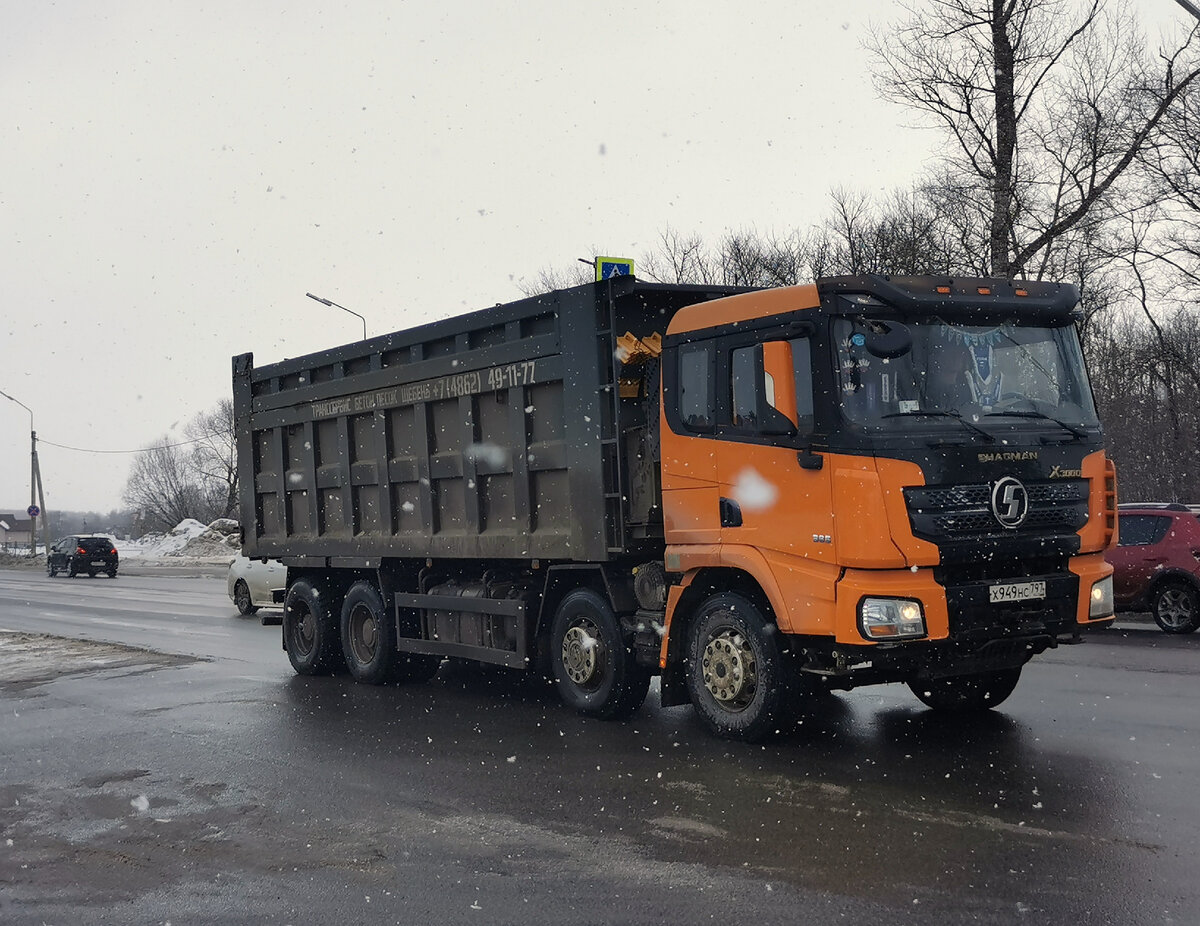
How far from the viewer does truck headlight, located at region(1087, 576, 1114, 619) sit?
7.68 metres

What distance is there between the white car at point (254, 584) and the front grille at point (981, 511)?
16436mm

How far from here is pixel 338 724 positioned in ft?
31.7

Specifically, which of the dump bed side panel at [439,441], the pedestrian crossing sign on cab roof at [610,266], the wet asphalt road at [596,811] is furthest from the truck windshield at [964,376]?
the pedestrian crossing sign on cab roof at [610,266]

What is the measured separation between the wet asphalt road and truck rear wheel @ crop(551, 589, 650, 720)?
216mm

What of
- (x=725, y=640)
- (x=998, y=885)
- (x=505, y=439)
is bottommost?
(x=998, y=885)

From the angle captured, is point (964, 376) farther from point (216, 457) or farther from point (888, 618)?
point (216, 457)

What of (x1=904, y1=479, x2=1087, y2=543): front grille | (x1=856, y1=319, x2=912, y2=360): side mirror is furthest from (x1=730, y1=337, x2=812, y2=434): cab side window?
(x1=904, y1=479, x2=1087, y2=543): front grille

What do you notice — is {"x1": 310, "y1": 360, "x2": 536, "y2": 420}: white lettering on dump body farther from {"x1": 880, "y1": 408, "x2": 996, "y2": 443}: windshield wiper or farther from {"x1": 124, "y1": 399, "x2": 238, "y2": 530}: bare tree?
{"x1": 124, "y1": 399, "x2": 238, "y2": 530}: bare tree

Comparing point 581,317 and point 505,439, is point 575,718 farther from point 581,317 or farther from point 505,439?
point 581,317

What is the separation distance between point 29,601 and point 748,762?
26.8 m

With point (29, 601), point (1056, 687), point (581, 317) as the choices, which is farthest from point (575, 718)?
point (29, 601)

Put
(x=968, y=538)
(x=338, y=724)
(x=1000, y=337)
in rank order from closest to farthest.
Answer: (x=968, y=538)
(x=1000, y=337)
(x=338, y=724)

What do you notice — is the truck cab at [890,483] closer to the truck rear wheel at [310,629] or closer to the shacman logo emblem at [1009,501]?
the shacman logo emblem at [1009,501]

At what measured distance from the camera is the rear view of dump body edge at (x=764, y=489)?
714cm
